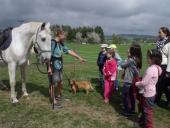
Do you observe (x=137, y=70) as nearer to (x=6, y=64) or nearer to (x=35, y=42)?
(x=35, y=42)

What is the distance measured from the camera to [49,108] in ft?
27.9

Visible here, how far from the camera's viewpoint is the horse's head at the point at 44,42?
8.13m

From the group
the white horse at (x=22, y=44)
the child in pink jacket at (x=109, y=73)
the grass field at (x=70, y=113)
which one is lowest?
the grass field at (x=70, y=113)

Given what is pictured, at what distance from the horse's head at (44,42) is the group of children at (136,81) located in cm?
177

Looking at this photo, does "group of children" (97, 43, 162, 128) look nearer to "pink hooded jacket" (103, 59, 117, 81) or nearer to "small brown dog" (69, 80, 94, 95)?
"pink hooded jacket" (103, 59, 117, 81)

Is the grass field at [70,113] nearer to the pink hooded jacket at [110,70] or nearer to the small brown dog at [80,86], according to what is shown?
the small brown dog at [80,86]

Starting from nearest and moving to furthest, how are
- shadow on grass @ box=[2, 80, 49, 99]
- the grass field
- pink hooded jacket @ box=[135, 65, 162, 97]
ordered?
pink hooded jacket @ box=[135, 65, 162, 97] → the grass field → shadow on grass @ box=[2, 80, 49, 99]

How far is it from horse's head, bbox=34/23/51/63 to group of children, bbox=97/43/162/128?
177 centimetres

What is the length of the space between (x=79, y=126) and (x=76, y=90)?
2863mm

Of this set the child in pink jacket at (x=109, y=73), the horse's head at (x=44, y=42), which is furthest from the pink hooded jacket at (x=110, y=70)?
the horse's head at (x=44, y=42)

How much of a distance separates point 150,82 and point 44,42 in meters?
2.79

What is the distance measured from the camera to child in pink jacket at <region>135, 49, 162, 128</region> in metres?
6.79

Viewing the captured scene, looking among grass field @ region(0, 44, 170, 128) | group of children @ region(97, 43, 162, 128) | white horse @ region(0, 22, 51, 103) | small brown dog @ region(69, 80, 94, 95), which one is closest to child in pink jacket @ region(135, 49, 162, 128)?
group of children @ region(97, 43, 162, 128)

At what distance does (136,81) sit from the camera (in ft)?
25.5
